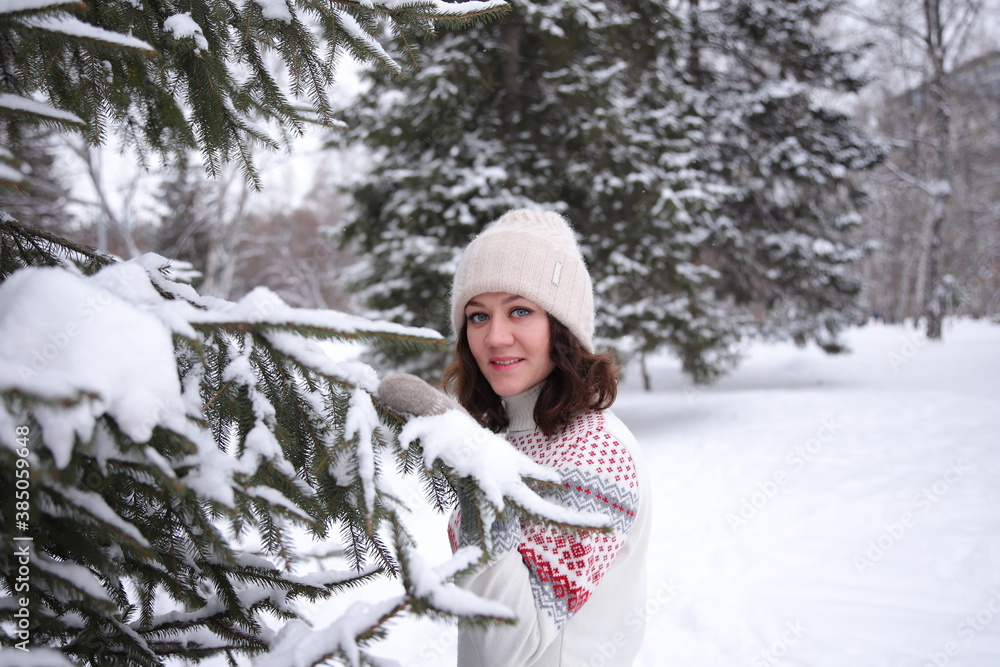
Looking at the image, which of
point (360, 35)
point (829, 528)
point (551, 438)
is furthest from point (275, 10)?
point (829, 528)

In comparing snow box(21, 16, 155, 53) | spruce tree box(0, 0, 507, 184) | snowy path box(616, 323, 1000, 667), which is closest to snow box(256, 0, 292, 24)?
spruce tree box(0, 0, 507, 184)

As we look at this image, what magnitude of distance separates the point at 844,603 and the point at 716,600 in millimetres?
829

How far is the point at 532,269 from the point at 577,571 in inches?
A: 32.2

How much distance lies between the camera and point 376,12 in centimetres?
152

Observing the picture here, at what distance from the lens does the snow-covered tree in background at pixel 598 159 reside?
6.39m

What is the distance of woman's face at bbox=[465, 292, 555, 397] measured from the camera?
1.67 m

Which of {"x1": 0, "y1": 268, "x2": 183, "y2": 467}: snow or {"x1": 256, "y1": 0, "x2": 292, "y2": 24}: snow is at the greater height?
{"x1": 256, "y1": 0, "x2": 292, "y2": 24}: snow

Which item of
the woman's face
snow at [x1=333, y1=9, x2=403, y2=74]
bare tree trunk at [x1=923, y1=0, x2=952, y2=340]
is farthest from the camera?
bare tree trunk at [x1=923, y1=0, x2=952, y2=340]

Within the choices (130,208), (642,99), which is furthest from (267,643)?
(130,208)

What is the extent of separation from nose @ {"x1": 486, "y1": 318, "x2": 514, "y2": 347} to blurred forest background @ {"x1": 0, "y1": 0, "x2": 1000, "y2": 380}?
0.99 m

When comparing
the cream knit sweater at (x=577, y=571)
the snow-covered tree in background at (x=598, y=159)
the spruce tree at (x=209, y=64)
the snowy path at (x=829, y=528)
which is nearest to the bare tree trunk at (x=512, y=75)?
the snow-covered tree in background at (x=598, y=159)

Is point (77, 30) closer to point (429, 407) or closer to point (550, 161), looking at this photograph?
point (429, 407)

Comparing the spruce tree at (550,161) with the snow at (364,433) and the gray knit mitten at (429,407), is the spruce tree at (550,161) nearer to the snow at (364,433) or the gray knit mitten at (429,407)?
the gray knit mitten at (429,407)

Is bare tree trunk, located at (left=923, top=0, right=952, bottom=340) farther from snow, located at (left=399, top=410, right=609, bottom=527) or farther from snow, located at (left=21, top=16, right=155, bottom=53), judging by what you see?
snow, located at (left=21, top=16, right=155, bottom=53)
